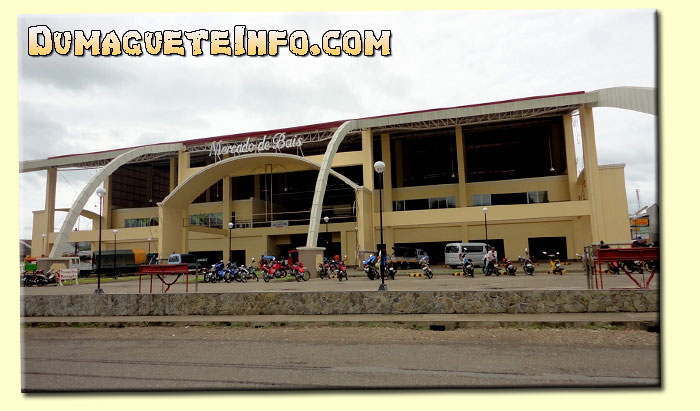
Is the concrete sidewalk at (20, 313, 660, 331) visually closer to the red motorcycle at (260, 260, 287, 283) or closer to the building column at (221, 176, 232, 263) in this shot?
the red motorcycle at (260, 260, 287, 283)

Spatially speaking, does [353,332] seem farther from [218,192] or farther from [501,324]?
[218,192]

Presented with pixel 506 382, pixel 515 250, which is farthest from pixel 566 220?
pixel 506 382

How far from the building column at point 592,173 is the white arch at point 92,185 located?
3300cm

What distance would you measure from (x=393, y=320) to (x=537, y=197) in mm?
33346

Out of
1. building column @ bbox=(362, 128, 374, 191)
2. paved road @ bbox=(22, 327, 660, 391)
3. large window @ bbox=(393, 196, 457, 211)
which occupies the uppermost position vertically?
building column @ bbox=(362, 128, 374, 191)

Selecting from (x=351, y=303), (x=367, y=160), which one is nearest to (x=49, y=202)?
(x=367, y=160)

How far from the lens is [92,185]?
121 feet

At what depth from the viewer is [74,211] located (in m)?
35.5

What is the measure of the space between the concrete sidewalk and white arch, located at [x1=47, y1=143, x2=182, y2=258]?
26468 millimetres

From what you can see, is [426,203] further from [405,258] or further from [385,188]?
[405,258]

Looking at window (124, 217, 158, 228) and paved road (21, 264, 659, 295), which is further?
window (124, 217, 158, 228)

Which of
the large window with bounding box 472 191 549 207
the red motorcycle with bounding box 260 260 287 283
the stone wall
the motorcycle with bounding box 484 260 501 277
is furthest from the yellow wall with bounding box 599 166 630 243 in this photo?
the stone wall

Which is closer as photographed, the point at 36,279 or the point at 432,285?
the point at 432,285

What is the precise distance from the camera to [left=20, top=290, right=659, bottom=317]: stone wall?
30.1ft
